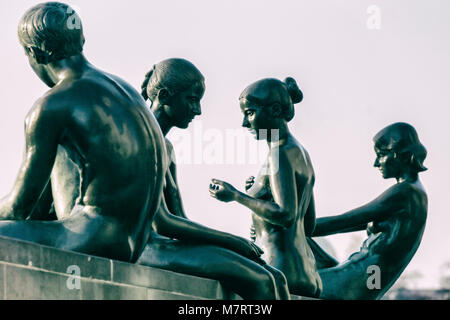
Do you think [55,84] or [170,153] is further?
[170,153]

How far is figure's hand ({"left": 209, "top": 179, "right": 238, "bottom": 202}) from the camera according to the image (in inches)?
435

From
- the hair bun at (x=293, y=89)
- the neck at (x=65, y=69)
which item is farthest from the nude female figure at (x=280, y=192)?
the neck at (x=65, y=69)

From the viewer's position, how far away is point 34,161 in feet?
26.5

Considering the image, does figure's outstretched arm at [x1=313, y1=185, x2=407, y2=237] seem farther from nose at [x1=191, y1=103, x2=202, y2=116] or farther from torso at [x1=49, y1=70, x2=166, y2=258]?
torso at [x1=49, y1=70, x2=166, y2=258]

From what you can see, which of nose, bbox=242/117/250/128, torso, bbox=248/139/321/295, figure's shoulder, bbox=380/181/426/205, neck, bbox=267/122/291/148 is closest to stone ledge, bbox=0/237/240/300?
torso, bbox=248/139/321/295

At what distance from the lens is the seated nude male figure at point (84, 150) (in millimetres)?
8117

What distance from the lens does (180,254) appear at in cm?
929

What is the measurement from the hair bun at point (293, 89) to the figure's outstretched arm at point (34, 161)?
454 centimetres

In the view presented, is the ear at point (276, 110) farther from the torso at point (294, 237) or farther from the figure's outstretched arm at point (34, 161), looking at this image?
the figure's outstretched arm at point (34, 161)

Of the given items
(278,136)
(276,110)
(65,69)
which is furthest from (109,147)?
(276,110)

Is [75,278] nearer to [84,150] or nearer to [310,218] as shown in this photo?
[84,150]
